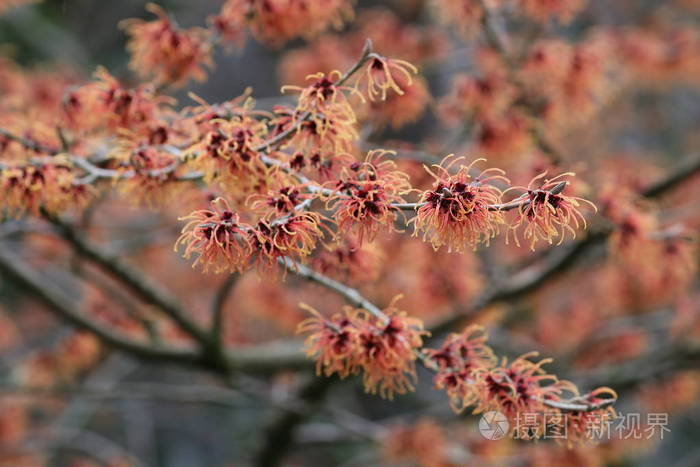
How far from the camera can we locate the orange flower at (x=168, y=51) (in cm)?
236

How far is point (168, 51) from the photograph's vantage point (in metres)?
2.35

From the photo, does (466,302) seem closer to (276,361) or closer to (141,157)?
(276,361)

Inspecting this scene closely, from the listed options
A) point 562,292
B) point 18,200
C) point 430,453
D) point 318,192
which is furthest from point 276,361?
point 562,292

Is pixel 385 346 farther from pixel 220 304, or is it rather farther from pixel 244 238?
pixel 220 304

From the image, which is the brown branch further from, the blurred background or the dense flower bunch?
the dense flower bunch

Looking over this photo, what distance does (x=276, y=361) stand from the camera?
3574mm

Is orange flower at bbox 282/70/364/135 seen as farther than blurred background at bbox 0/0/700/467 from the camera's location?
No

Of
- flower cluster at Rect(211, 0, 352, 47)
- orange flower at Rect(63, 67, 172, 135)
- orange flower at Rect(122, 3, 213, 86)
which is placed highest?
flower cluster at Rect(211, 0, 352, 47)

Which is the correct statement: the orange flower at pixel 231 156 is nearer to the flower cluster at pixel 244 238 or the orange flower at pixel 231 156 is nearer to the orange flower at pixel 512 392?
the flower cluster at pixel 244 238

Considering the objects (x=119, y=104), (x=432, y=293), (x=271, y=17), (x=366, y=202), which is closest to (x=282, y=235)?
(x=366, y=202)

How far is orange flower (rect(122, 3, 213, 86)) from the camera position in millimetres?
2363

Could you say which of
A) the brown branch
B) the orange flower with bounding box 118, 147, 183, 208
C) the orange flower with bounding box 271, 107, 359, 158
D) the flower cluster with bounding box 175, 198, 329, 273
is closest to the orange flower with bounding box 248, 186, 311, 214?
the flower cluster with bounding box 175, 198, 329, 273

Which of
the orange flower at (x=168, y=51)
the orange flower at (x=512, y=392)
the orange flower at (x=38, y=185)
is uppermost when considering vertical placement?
the orange flower at (x=168, y=51)

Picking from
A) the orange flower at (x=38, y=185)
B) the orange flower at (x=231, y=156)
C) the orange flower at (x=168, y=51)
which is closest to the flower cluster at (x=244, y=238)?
the orange flower at (x=231, y=156)
